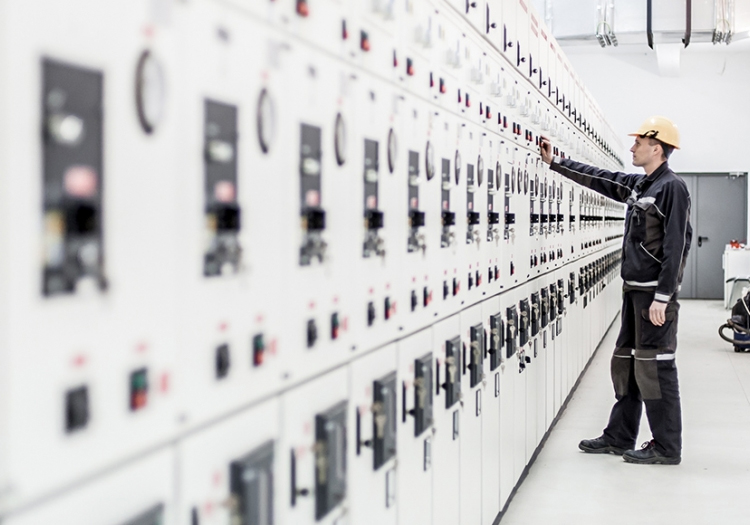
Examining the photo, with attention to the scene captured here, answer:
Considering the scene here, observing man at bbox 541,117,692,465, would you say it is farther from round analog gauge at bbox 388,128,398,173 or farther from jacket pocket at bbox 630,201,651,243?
round analog gauge at bbox 388,128,398,173

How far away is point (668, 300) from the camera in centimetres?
422

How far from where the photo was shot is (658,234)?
435 cm

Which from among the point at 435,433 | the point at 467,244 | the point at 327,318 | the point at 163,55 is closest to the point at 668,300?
the point at 467,244

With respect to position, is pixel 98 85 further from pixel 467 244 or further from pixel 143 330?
pixel 467 244

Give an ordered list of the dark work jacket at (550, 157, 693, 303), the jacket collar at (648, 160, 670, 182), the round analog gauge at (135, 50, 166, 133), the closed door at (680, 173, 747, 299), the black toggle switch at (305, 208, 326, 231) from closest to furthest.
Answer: the round analog gauge at (135, 50, 166, 133), the black toggle switch at (305, 208, 326, 231), the dark work jacket at (550, 157, 693, 303), the jacket collar at (648, 160, 670, 182), the closed door at (680, 173, 747, 299)

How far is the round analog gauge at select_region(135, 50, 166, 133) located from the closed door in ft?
43.4

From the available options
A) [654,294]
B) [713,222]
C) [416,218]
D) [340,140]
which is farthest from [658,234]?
[713,222]

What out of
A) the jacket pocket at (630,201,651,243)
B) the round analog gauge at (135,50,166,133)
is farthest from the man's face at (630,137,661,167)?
the round analog gauge at (135,50,166,133)

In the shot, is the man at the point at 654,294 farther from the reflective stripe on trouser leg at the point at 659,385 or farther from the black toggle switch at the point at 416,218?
the black toggle switch at the point at 416,218

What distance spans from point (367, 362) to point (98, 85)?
1171mm

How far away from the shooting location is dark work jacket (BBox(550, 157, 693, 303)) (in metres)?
4.20

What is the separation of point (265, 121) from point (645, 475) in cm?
361

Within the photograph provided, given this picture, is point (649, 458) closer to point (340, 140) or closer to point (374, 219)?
point (374, 219)

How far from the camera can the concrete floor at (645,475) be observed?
383 centimetres
